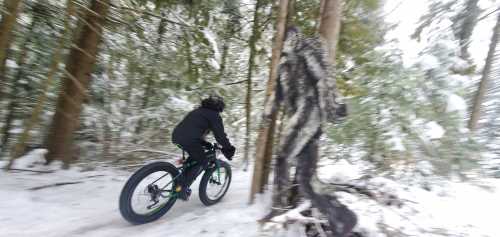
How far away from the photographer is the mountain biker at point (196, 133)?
471cm

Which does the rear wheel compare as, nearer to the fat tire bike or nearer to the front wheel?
the fat tire bike

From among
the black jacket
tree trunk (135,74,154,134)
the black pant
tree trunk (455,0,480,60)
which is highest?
tree trunk (455,0,480,60)

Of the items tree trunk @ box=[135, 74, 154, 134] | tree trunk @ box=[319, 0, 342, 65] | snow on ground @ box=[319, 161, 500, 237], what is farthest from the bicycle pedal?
tree trunk @ box=[135, 74, 154, 134]

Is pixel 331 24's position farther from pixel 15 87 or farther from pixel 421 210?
pixel 15 87

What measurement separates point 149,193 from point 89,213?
2.79ft

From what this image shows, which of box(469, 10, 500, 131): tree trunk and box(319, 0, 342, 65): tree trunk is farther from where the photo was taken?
box(469, 10, 500, 131): tree trunk

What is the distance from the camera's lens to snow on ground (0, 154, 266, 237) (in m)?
3.97

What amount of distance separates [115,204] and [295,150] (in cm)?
269

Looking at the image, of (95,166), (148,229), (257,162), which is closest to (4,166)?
(95,166)

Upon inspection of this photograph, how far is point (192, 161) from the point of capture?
190 inches

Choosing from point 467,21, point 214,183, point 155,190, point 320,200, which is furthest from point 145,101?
point 467,21

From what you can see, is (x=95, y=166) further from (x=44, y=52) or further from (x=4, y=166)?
(x=44, y=52)

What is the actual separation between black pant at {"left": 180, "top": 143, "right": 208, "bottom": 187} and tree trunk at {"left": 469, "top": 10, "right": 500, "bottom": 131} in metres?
9.61

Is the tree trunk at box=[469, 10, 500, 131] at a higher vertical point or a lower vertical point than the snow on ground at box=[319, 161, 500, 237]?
higher
